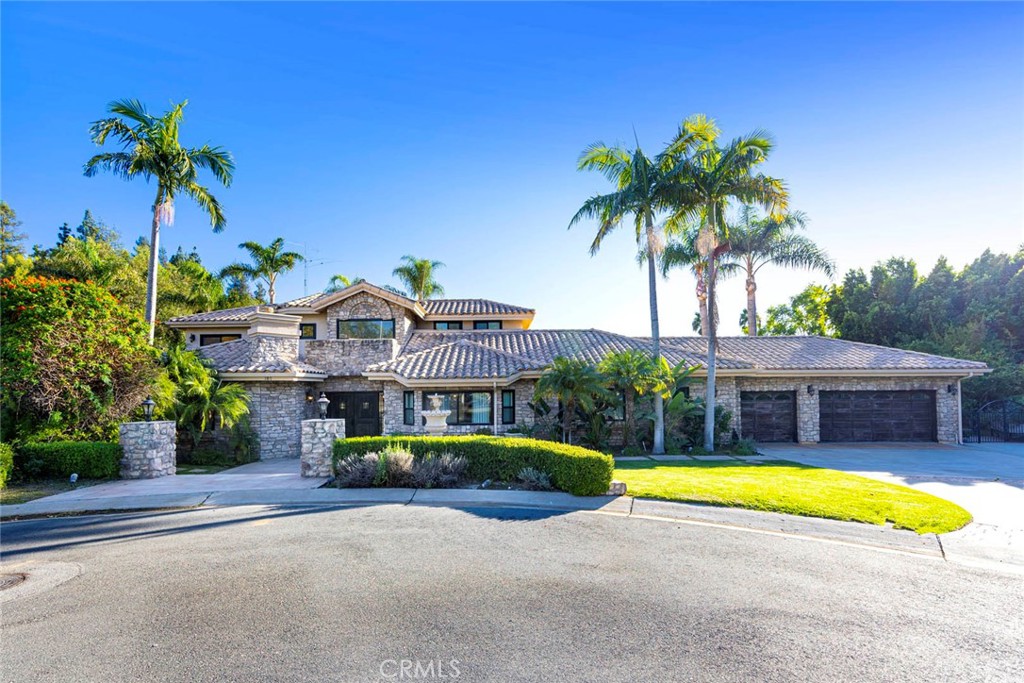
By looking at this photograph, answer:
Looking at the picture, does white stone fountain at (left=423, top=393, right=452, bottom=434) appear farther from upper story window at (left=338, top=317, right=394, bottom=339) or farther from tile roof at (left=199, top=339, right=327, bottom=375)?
upper story window at (left=338, top=317, right=394, bottom=339)

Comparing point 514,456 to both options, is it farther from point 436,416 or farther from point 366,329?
point 366,329

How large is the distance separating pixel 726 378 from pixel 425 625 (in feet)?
56.1

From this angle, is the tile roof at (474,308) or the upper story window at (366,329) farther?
the tile roof at (474,308)

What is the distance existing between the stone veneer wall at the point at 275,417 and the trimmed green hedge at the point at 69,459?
4816 millimetres

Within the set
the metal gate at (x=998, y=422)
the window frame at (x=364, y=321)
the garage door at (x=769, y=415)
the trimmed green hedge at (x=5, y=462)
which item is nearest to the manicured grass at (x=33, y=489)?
the trimmed green hedge at (x=5, y=462)

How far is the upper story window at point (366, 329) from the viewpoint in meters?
21.5

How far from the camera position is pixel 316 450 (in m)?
13.0

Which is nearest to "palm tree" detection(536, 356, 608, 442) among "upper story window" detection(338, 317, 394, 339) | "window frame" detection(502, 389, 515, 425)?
"window frame" detection(502, 389, 515, 425)

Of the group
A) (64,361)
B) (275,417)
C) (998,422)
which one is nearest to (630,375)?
(275,417)

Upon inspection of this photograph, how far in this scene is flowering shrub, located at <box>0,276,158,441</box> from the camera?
1219 centimetres

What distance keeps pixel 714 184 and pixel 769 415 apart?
9.62 m

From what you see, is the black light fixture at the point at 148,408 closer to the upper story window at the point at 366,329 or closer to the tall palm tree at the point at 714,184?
the upper story window at the point at 366,329
